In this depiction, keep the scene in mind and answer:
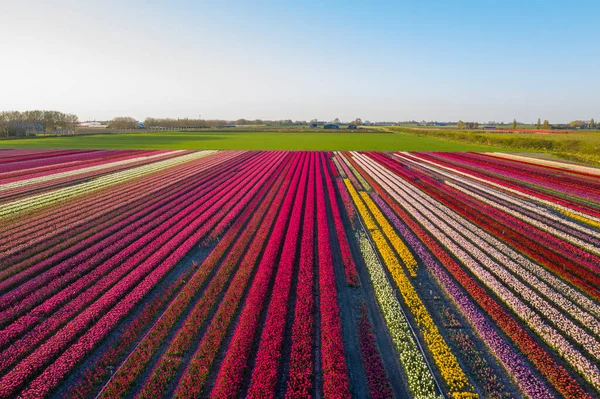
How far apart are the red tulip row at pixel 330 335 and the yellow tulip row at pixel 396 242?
412 centimetres

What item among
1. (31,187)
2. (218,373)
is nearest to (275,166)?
(31,187)

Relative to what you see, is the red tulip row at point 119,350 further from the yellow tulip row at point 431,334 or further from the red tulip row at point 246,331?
the yellow tulip row at point 431,334

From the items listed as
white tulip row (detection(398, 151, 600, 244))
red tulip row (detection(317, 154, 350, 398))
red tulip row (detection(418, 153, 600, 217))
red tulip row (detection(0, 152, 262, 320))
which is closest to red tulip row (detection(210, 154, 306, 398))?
red tulip row (detection(317, 154, 350, 398))

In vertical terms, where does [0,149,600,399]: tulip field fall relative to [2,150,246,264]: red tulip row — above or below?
below

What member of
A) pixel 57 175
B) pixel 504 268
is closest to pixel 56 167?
pixel 57 175

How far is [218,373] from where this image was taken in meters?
9.11

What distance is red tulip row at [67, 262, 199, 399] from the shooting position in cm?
855

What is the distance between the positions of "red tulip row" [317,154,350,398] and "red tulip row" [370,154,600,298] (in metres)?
11.6

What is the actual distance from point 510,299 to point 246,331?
37.0 feet

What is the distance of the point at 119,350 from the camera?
32.3 feet

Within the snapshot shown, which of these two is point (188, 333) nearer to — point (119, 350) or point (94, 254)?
point (119, 350)

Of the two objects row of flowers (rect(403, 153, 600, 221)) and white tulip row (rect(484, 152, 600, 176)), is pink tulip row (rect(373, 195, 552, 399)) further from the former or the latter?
white tulip row (rect(484, 152, 600, 176))

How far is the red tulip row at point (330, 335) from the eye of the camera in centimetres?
842

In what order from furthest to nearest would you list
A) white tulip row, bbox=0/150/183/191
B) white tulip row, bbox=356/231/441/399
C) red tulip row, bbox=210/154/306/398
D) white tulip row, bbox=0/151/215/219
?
white tulip row, bbox=0/150/183/191, white tulip row, bbox=0/151/215/219, white tulip row, bbox=356/231/441/399, red tulip row, bbox=210/154/306/398
